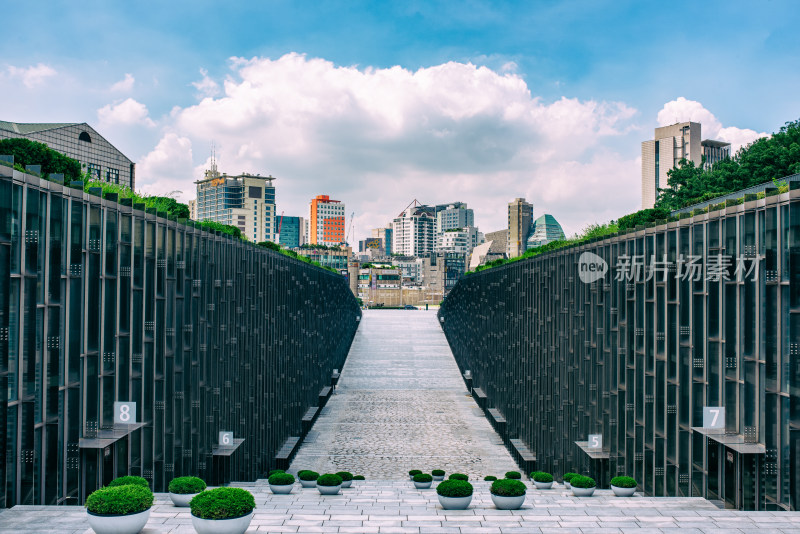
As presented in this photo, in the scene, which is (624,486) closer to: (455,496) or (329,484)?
(455,496)

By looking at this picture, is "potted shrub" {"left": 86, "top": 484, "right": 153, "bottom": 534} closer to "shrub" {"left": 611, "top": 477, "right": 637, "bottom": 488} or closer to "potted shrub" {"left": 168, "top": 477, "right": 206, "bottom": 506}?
"potted shrub" {"left": 168, "top": 477, "right": 206, "bottom": 506}

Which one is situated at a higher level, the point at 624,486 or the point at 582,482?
the point at 624,486

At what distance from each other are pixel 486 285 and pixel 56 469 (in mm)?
33808

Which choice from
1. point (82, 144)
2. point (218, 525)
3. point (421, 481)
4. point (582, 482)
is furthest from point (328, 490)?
point (82, 144)

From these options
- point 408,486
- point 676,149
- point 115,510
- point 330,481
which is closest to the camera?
point 115,510

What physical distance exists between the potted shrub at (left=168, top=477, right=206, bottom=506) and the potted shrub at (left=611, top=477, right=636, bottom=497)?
1129 centimetres

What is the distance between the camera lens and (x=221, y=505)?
1008 centimetres

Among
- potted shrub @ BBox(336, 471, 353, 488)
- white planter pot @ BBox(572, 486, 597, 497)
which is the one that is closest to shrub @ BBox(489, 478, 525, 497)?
white planter pot @ BBox(572, 486, 597, 497)

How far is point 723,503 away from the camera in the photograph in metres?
14.2

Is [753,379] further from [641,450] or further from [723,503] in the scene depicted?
[641,450]

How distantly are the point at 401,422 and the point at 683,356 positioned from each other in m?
25.6

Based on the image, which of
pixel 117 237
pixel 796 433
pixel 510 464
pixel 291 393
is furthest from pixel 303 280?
pixel 796 433

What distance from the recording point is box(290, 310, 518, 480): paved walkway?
99.8ft

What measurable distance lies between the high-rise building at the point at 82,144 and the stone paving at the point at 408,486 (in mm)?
36790
